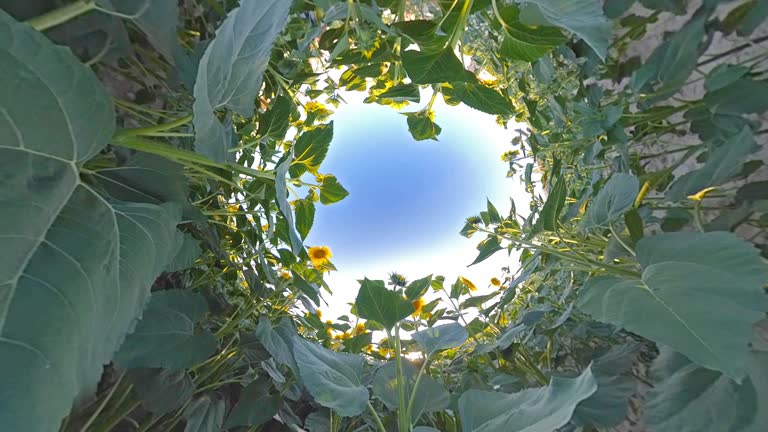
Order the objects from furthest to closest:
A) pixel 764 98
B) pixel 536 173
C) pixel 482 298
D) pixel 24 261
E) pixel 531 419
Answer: pixel 536 173 < pixel 482 298 < pixel 764 98 < pixel 531 419 < pixel 24 261

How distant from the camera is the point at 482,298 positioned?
0.95 meters

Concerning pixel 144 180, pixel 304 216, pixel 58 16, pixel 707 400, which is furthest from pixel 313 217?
pixel 707 400

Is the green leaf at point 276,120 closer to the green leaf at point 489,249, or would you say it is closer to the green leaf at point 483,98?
the green leaf at point 483,98

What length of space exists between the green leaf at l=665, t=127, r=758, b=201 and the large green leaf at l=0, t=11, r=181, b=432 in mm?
569

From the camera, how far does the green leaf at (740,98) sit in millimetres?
494

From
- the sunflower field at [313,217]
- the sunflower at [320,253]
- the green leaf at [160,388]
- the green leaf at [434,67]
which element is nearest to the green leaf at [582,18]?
the sunflower field at [313,217]

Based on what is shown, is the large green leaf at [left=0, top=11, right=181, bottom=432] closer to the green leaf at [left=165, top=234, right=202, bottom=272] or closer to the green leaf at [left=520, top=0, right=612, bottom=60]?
the green leaf at [left=165, top=234, right=202, bottom=272]

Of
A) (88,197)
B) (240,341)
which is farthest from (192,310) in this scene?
(88,197)

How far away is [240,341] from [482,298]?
51 cm

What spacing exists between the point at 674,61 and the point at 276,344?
617mm

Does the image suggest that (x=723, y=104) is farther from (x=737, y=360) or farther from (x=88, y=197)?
(x=88, y=197)

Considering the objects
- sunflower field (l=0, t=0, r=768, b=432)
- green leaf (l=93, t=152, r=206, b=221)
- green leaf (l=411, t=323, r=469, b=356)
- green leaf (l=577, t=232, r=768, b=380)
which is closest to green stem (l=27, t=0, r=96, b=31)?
sunflower field (l=0, t=0, r=768, b=432)

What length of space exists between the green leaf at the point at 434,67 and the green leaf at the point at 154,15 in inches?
9.0

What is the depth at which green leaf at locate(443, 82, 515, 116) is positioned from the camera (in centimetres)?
59
